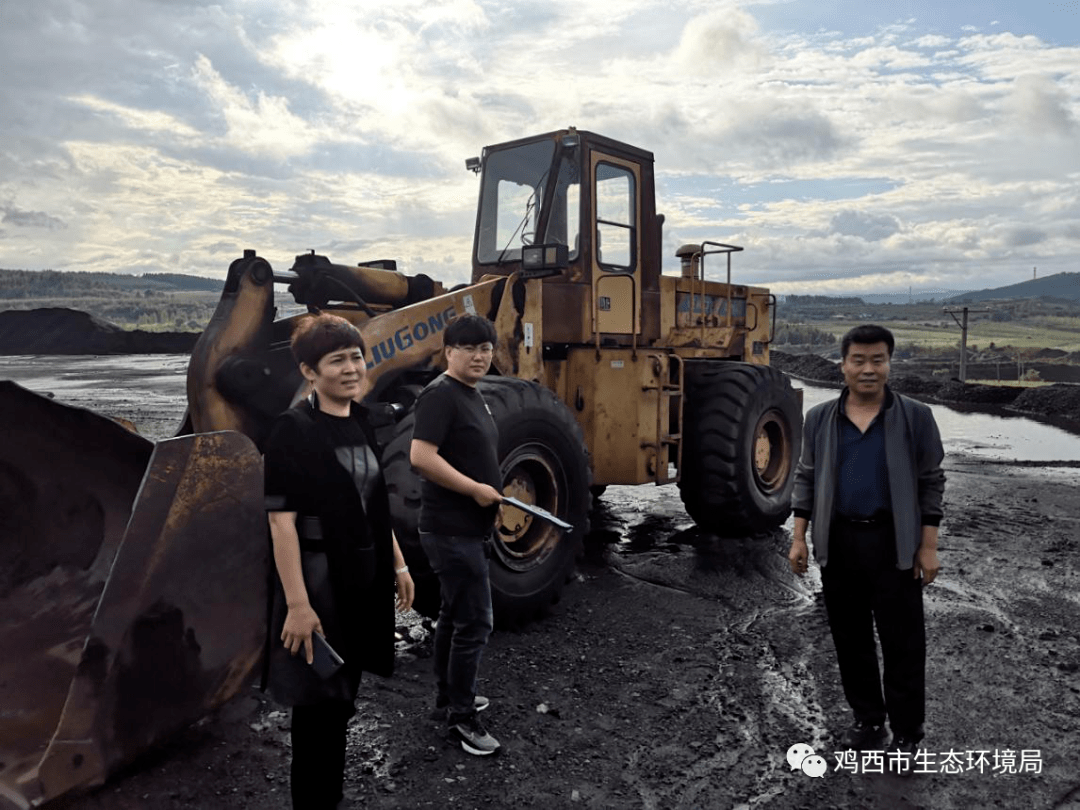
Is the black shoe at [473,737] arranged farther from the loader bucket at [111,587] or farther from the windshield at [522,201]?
the windshield at [522,201]

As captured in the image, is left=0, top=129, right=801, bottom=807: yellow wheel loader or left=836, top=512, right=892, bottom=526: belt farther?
left=836, top=512, right=892, bottom=526: belt

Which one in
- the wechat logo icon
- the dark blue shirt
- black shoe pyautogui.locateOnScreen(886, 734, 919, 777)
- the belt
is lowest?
the wechat logo icon

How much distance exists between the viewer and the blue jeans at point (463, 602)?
344 centimetres

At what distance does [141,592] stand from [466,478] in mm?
1241

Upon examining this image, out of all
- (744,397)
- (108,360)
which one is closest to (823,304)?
(108,360)

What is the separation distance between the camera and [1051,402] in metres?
17.0

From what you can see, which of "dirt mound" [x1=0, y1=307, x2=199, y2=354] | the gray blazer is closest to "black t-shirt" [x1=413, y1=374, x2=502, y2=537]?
the gray blazer

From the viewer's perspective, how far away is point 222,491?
10.5 feet

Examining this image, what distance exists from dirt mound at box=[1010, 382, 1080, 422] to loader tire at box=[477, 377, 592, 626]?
1441cm

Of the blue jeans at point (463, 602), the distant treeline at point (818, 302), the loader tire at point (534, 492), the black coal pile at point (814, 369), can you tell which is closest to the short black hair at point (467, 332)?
the blue jeans at point (463, 602)

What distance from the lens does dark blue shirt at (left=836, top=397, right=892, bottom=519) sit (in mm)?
3379

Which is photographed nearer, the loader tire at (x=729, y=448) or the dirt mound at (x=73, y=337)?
the loader tire at (x=729, y=448)

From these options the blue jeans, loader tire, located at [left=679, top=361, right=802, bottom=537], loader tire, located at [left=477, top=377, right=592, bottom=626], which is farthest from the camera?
loader tire, located at [left=679, top=361, right=802, bottom=537]

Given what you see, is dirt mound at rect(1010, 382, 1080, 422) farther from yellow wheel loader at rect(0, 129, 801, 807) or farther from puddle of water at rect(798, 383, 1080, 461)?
yellow wheel loader at rect(0, 129, 801, 807)
